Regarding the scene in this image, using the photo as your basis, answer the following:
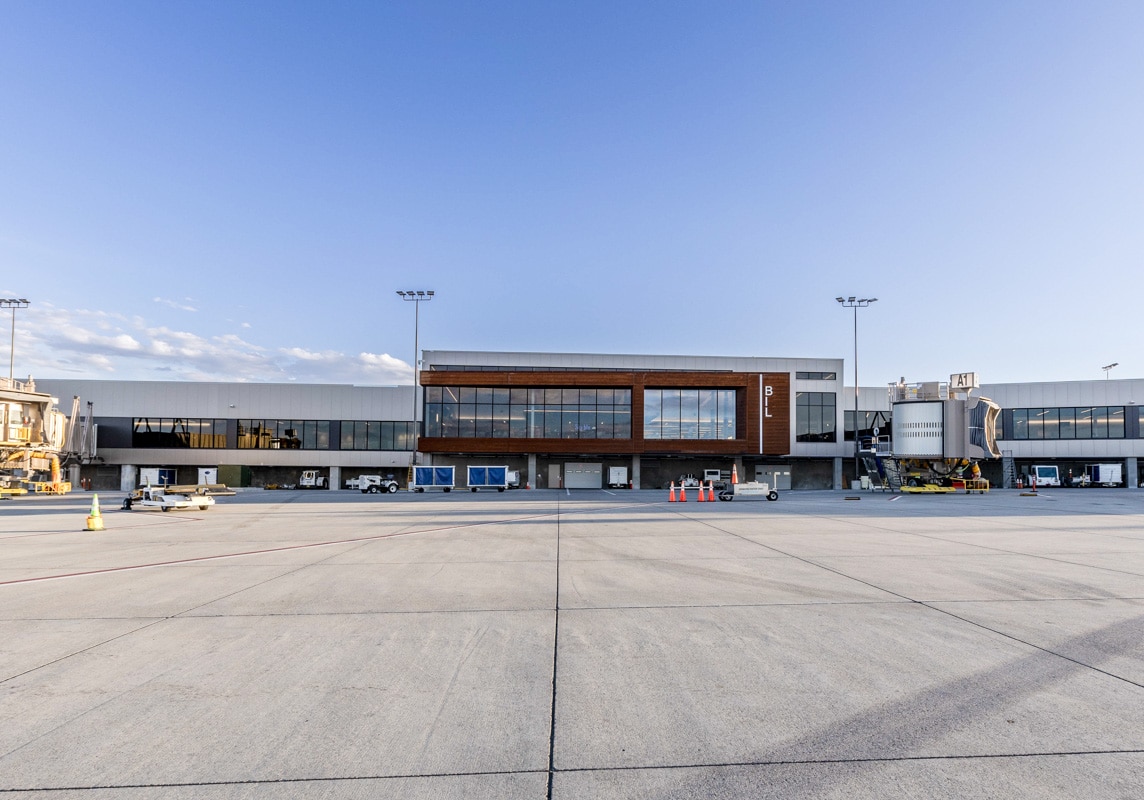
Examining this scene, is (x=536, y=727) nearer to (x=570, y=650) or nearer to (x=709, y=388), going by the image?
(x=570, y=650)

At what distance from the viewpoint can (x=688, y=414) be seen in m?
57.9

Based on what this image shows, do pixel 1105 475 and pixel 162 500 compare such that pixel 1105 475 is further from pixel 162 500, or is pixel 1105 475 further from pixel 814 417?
pixel 162 500

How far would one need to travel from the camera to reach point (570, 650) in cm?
658

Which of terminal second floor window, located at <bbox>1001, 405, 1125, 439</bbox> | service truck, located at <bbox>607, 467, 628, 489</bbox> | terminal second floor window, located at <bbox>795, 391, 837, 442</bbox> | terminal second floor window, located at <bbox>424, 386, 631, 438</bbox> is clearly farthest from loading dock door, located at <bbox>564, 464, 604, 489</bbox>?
terminal second floor window, located at <bbox>1001, 405, 1125, 439</bbox>

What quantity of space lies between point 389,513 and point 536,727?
951 inches

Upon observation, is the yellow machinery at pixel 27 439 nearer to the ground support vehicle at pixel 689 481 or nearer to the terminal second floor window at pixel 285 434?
the terminal second floor window at pixel 285 434

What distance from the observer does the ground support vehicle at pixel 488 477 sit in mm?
52812

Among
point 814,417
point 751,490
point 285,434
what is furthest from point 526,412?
point 814,417

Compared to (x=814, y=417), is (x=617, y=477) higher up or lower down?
lower down

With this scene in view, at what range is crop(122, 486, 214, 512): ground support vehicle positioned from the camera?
92.7 feet

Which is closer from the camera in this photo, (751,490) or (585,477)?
(751,490)

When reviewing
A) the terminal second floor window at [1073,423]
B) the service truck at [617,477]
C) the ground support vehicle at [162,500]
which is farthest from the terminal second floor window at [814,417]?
the ground support vehicle at [162,500]

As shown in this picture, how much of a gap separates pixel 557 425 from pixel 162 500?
3437 centimetres

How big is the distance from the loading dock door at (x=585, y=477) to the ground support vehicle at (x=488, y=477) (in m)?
8.90
